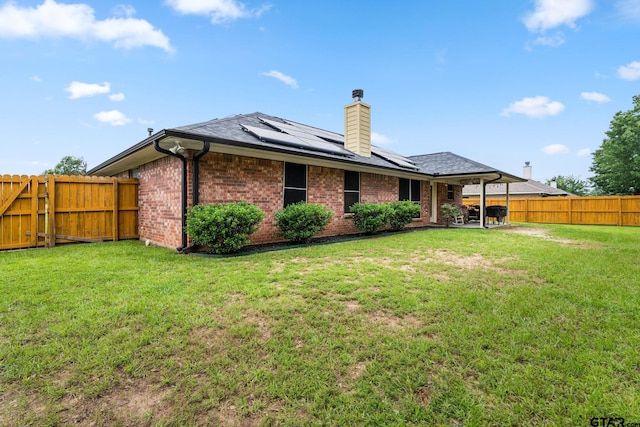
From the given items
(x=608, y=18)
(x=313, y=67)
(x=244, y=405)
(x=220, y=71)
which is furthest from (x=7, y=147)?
(x=608, y=18)

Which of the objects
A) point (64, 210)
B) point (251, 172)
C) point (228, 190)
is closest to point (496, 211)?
point (251, 172)

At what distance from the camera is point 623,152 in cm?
2283

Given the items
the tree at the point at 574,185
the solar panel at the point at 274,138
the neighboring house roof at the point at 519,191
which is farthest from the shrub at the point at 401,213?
the tree at the point at 574,185

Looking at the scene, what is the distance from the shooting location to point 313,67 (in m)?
14.6

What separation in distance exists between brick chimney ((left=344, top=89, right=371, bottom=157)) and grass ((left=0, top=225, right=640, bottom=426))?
759 cm

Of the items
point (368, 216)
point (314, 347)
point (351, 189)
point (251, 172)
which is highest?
point (251, 172)

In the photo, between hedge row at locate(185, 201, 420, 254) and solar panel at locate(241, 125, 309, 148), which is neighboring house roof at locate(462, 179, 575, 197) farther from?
solar panel at locate(241, 125, 309, 148)

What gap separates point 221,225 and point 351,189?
541cm

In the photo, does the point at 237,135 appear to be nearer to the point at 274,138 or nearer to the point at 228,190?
the point at 274,138

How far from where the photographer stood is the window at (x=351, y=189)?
392 inches

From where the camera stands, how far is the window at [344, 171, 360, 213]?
32.7ft

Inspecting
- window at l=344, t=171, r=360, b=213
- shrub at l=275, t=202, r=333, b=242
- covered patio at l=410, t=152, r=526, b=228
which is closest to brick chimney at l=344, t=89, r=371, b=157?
window at l=344, t=171, r=360, b=213

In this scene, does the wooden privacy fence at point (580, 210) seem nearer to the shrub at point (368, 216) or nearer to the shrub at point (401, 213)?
the shrub at point (401, 213)

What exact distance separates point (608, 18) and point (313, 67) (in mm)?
11217
